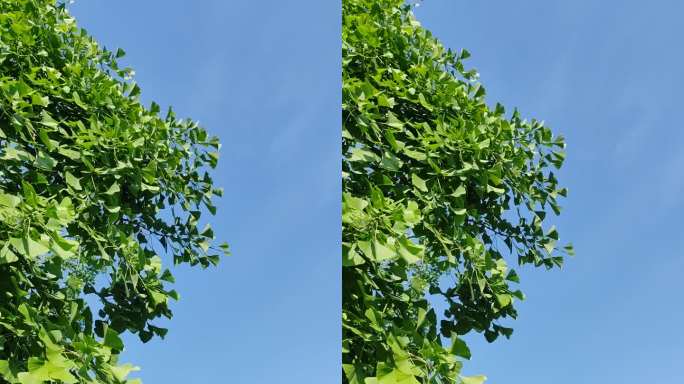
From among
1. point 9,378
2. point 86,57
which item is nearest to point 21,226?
point 9,378

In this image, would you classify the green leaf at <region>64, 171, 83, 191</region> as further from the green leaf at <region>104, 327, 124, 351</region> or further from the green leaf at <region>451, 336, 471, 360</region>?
the green leaf at <region>451, 336, 471, 360</region>

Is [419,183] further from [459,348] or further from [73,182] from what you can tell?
[73,182]

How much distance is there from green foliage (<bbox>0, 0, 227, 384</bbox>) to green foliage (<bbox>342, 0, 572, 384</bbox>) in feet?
1.53

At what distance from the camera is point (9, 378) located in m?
1.70

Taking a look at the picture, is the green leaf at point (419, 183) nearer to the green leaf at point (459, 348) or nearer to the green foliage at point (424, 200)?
the green foliage at point (424, 200)

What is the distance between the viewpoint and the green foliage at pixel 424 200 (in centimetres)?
145

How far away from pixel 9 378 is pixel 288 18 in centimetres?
121

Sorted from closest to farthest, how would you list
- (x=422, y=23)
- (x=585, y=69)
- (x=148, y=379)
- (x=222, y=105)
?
(x=148, y=379), (x=222, y=105), (x=422, y=23), (x=585, y=69)

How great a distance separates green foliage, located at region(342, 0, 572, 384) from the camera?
4.75 ft

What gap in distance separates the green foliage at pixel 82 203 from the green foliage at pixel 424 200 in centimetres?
46

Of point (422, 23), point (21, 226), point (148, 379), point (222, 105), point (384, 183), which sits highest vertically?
point (422, 23)

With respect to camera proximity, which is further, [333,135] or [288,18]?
[288,18]

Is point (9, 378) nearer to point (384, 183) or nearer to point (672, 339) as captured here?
point (384, 183)

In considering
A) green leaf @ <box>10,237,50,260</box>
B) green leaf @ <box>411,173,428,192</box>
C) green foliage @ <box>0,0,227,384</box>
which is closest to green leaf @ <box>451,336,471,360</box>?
green leaf @ <box>411,173,428,192</box>
